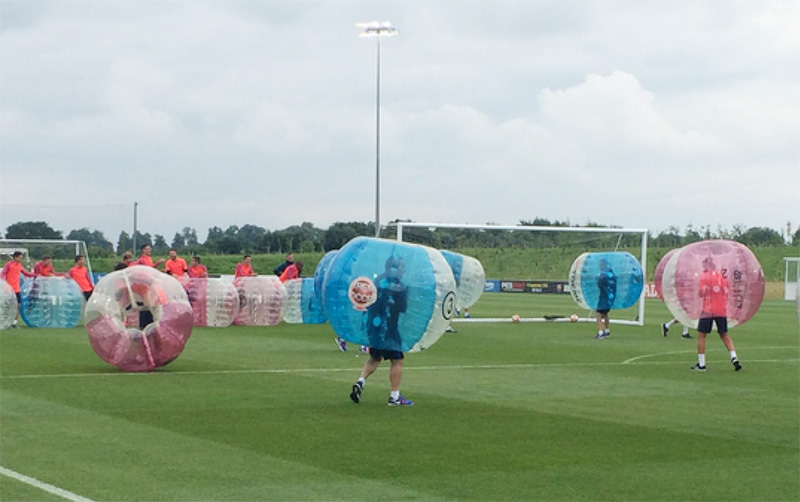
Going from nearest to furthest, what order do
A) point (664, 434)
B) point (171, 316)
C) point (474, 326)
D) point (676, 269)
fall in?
point (664, 434), point (171, 316), point (676, 269), point (474, 326)

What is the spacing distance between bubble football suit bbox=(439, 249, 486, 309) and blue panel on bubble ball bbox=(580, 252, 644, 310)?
284 centimetres

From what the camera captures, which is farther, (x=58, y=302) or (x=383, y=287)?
(x=58, y=302)

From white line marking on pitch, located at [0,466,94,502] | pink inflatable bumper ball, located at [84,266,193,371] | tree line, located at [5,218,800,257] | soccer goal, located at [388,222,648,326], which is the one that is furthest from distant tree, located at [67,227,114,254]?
white line marking on pitch, located at [0,466,94,502]

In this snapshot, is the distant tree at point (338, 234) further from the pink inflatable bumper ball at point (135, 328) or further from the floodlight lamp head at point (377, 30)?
the pink inflatable bumper ball at point (135, 328)

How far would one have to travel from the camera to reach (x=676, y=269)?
1970cm

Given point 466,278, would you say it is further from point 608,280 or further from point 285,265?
point 285,265

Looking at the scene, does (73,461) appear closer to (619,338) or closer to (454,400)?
(454,400)

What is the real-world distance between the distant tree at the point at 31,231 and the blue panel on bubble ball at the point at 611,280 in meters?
25.7

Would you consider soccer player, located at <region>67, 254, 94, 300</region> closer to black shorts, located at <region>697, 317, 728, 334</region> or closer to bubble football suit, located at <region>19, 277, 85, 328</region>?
bubble football suit, located at <region>19, 277, 85, 328</region>

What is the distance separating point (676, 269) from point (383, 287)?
786 centimetres

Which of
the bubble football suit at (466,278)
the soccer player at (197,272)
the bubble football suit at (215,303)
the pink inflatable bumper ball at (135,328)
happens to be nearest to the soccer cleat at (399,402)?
the pink inflatable bumper ball at (135,328)

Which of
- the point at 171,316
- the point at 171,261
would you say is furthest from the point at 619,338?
the point at 171,316

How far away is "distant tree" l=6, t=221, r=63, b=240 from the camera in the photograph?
4725 centimetres

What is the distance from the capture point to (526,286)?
4209 cm
